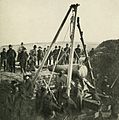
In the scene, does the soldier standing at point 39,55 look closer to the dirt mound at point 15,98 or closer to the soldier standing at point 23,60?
the soldier standing at point 23,60

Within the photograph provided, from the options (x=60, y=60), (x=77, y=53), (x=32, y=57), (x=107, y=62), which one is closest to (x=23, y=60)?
(x=32, y=57)

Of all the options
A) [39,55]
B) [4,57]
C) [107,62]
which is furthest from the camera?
[4,57]

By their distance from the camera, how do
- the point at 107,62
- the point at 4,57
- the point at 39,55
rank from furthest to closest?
the point at 4,57
the point at 39,55
the point at 107,62

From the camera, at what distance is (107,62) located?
303 centimetres

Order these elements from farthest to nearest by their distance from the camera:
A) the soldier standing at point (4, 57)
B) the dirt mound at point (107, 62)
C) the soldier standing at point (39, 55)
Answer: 1. the soldier standing at point (4, 57)
2. the soldier standing at point (39, 55)
3. the dirt mound at point (107, 62)

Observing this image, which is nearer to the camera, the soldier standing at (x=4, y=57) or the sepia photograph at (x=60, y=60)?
the sepia photograph at (x=60, y=60)

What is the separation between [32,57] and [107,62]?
703 millimetres

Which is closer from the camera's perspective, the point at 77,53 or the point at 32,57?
the point at 77,53

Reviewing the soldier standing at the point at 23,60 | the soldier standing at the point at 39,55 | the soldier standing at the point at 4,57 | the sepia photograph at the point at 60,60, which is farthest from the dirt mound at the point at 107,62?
the soldier standing at the point at 4,57

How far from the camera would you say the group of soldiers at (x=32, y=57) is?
3.10m

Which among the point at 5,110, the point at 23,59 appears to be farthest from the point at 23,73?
the point at 5,110

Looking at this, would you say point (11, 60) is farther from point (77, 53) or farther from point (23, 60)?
point (77, 53)

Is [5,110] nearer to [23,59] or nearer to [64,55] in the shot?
[23,59]

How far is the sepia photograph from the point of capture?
303 centimetres
